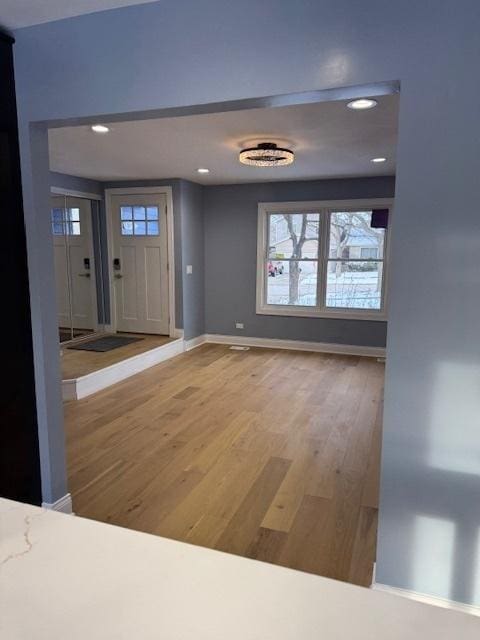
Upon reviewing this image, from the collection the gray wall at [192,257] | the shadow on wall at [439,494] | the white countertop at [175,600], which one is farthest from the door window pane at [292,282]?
the white countertop at [175,600]

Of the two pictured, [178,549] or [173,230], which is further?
[173,230]

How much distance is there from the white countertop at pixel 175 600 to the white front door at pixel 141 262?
5364mm

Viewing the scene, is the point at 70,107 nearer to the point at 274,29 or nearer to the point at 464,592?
the point at 274,29

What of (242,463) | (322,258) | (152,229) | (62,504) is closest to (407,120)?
(242,463)

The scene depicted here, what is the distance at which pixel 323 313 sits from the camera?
600 cm

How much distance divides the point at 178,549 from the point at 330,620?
287 mm

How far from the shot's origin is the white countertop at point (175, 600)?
1.93 ft

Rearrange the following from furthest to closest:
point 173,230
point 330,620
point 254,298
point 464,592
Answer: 1. point 254,298
2. point 173,230
3. point 464,592
4. point 330,620

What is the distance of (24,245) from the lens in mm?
2061

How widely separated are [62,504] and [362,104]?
2.96m

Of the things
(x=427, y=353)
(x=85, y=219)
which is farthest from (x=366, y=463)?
(x=85, y=219)

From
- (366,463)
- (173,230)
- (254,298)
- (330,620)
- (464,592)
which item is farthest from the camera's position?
(254,298)

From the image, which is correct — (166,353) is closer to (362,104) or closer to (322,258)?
(322,258)

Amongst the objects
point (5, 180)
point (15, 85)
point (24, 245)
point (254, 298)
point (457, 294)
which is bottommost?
point (254, 298)
